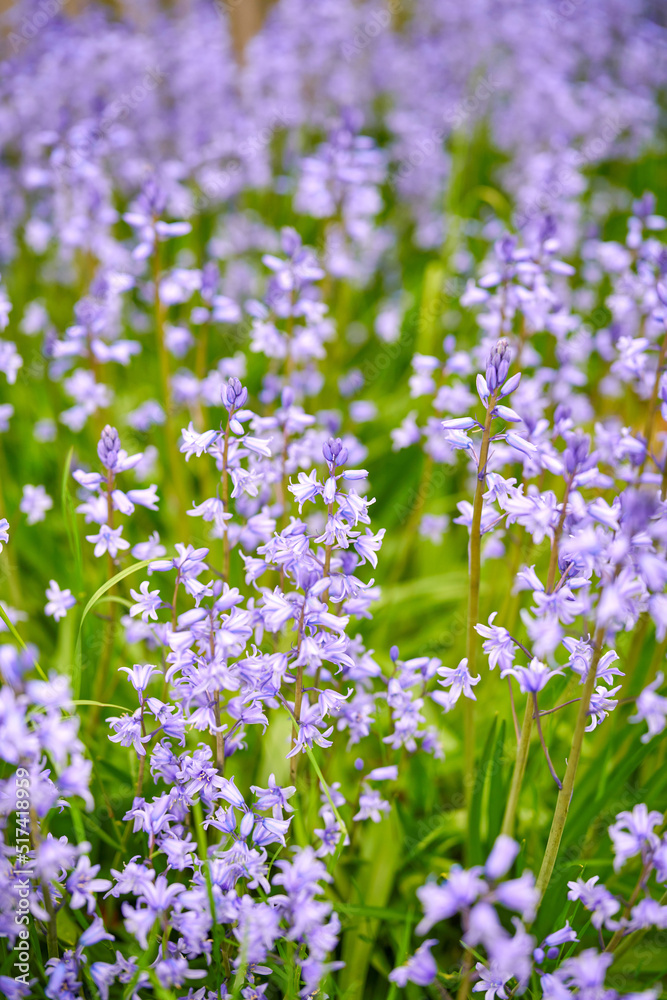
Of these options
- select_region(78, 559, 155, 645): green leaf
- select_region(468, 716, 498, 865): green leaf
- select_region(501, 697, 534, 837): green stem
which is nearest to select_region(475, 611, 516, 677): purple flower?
select_region(501, 697, 534, 837): green stem

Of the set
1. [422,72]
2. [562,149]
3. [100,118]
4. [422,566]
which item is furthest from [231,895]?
[422,72]

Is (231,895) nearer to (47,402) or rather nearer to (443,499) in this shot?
(443,499)

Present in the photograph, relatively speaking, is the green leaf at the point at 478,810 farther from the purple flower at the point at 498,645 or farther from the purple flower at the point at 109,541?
the purple flower at the point at 109,541

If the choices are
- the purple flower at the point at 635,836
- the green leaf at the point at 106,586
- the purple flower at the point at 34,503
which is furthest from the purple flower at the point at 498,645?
the purple flower at the point at 34,503

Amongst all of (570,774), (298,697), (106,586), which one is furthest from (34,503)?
(570,774)

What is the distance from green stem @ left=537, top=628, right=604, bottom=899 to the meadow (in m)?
0.01

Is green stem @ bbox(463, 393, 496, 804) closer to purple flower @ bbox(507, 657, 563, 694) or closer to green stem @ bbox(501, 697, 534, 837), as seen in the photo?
green stem @ bbox(501, 697, 534, 837)

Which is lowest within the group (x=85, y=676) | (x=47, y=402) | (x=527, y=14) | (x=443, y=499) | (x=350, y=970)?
(x=350, y=970)

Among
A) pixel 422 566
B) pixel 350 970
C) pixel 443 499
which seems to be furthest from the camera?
pixel 443 499

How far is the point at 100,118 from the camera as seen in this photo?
394 centimetres

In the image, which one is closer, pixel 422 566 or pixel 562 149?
pixel 422 566

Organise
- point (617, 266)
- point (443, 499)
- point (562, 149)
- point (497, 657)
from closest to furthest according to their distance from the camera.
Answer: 1. point (497, 657)
2. point (617, 266)
3. point (443, 499)
4. point (562, 149)

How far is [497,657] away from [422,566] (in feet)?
7.77

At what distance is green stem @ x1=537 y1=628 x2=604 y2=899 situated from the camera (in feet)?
6.23
